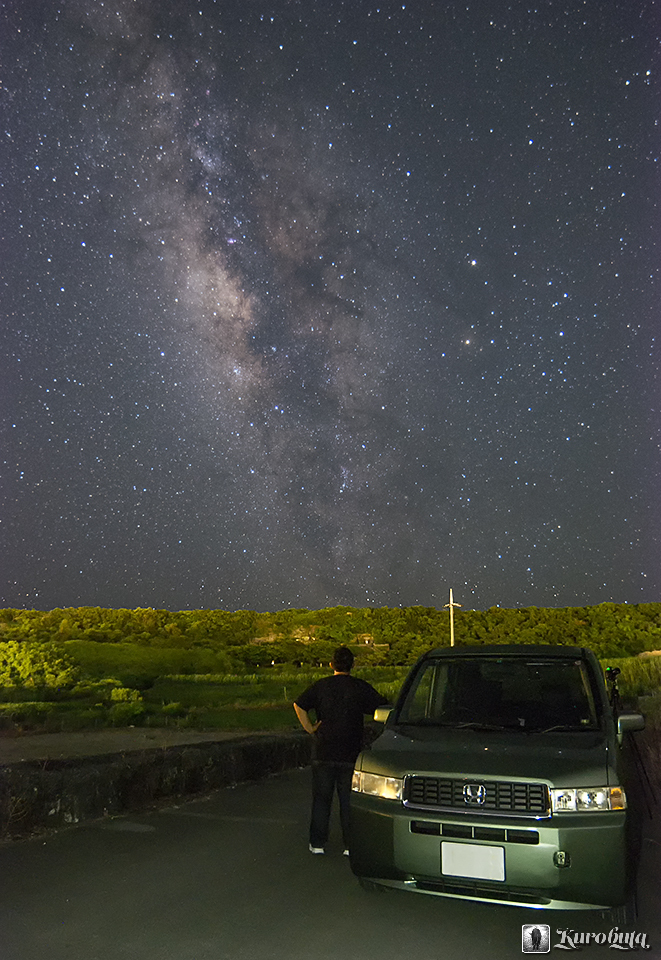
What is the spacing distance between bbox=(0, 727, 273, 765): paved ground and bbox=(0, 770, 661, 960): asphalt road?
12.3 meters

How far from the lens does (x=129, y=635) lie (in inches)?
3553

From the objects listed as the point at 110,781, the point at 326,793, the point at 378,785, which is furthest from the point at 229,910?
the point at 110,781

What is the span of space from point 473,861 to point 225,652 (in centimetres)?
7955

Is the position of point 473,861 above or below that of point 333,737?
→ below

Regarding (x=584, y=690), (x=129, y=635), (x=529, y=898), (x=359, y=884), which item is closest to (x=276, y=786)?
(x=359, y=884)

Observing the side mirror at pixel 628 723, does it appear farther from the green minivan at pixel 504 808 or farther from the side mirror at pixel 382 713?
the side mirror at pixel 382 713

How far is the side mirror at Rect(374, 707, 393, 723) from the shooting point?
18.5 feet

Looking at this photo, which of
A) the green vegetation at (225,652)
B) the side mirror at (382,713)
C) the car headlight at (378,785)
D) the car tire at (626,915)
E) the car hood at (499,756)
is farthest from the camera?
the green vegetation at (225,652)

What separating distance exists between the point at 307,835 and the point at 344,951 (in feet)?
10.4

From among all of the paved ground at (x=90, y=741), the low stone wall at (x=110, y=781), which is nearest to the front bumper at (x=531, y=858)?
the low stone wall at (x=110, y=781)

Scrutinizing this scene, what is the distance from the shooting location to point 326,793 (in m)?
6.14

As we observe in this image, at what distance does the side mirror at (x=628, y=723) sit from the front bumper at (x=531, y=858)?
2.92 feet

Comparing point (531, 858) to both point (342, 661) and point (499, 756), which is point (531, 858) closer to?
point (499, 756)

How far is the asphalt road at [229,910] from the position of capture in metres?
4.09
